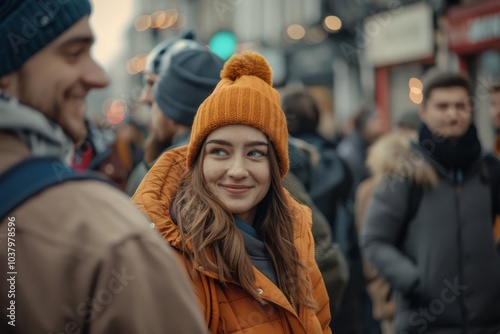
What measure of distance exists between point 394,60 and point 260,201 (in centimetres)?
1444

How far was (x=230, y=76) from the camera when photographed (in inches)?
102

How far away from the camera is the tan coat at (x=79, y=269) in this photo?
1.24 metres

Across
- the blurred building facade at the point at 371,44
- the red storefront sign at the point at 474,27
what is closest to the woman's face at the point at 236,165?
the blurred building facade at the point at 371,44

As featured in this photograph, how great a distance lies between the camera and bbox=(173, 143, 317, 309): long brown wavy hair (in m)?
2.26

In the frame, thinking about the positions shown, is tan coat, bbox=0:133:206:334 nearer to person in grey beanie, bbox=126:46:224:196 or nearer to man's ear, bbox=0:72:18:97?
man's ear, bbox=0:72:18:97

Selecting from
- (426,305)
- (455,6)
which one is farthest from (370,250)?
(455,6)

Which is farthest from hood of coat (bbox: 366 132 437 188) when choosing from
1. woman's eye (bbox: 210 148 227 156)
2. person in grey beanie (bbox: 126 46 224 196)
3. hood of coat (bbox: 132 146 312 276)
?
woman's eye (bbox: 210 148 227 156)

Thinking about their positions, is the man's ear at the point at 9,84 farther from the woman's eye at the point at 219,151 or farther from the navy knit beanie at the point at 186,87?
the navy knit beanie at the point at 186,87

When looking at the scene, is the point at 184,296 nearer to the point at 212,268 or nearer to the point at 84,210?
the point at 84,210

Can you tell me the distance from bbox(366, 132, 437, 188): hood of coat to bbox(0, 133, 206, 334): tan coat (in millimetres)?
2864

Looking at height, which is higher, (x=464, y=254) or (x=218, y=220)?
(x=218, y=220)

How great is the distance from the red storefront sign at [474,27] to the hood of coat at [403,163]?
27.9 ft

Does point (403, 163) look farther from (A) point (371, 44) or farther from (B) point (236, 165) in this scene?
(A) point (371, 44)

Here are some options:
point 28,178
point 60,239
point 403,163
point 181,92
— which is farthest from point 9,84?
point 403,163
